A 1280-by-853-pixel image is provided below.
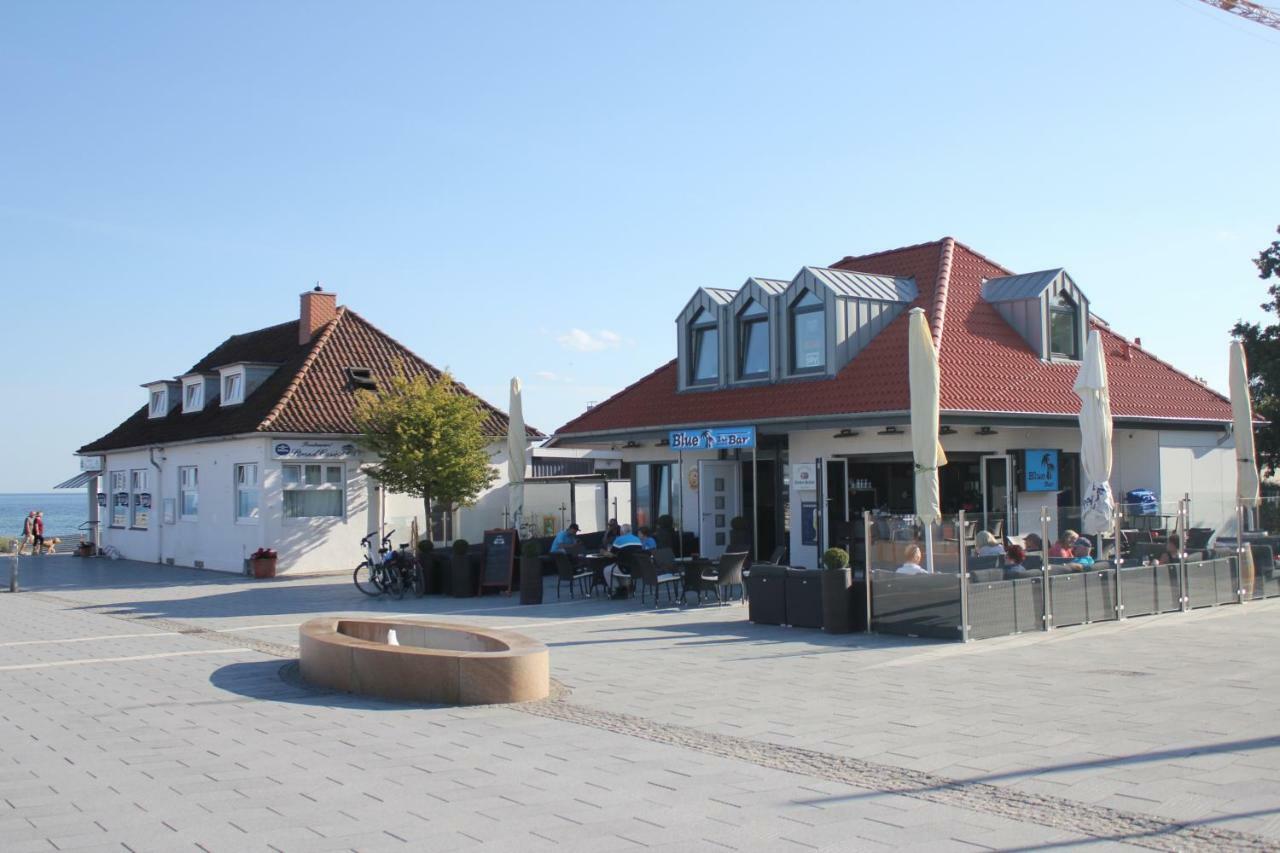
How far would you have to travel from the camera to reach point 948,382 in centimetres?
2041

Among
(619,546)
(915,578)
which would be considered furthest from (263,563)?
(915,578)

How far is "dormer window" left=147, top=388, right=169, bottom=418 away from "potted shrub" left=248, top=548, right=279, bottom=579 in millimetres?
10634

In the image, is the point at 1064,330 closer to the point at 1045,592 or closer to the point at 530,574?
the point at 1045,592

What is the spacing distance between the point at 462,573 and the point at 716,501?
538cm

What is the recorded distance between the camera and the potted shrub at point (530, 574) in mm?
19703

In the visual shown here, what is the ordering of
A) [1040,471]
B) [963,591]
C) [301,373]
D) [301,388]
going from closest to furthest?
[963,591] < [1040,471] < [301,388] < [301,373]

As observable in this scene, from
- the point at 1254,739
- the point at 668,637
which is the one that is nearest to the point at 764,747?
the point at 1254,739

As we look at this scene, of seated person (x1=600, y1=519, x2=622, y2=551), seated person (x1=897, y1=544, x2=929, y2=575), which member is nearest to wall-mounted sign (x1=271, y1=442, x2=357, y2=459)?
seated person (x1=600, y1=519, x2=622, y2=551)

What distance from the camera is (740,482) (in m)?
23.9

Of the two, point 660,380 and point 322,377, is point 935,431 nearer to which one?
point 660,380

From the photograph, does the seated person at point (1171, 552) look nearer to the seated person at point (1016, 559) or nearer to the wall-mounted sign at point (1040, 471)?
the seated person at point (1016, 559)

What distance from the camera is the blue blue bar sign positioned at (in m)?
20.7

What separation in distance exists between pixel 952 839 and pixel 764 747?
2.50 m

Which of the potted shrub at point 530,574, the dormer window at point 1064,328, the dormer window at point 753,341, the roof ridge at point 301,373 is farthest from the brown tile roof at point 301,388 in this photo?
the dormer window at point 1064,328
